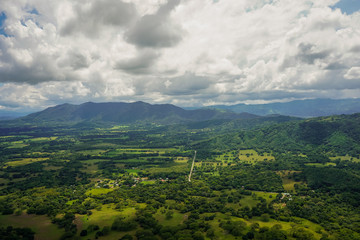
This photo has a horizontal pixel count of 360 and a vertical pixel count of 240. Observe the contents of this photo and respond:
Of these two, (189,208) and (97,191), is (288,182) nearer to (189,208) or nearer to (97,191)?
(189,208)

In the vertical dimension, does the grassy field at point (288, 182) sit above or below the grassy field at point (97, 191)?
below

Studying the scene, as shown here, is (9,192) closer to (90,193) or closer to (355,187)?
(90,193)

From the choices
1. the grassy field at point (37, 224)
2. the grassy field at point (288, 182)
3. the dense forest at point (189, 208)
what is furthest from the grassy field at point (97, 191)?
the grassy field at point (288, 182)

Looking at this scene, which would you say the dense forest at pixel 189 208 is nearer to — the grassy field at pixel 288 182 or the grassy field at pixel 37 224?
the grassy field at pixel 288 182

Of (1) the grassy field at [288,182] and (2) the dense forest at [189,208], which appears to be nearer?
(2) the dense forest at [189,208]

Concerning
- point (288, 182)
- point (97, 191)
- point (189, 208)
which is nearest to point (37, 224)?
point (97, 191)

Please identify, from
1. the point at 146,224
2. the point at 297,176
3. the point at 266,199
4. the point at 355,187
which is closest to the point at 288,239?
the point at 266,199

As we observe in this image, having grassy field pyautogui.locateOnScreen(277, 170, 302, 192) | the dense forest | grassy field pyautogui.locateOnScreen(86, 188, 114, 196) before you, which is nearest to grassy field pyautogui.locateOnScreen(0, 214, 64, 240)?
the dense forest

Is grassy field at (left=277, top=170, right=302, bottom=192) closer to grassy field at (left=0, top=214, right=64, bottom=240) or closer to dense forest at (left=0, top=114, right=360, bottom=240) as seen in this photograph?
dense forest at (left=0, top=114, right=360, bottom=240)
